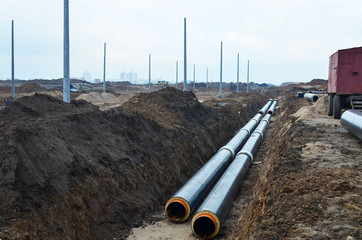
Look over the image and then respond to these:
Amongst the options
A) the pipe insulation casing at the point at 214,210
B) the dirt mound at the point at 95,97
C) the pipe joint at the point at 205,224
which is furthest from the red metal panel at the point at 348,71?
the dirt mound at the point at 95,97

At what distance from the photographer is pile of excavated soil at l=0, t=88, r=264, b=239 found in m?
6.64

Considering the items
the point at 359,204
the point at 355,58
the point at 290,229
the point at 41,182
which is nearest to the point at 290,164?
the point at 359,204

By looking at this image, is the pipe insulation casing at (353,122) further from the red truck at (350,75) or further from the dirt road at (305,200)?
the red truck at (350,75)

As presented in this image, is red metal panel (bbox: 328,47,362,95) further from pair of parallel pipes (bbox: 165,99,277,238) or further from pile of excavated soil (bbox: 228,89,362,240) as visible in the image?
pair of parallel pipes (bbox: 165,99,277,238)

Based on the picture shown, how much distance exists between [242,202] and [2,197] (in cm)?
646

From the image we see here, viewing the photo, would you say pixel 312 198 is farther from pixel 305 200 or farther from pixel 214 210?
pixel 214 210

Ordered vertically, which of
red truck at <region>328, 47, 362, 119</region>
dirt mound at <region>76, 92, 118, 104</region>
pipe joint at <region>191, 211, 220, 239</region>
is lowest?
pipe joint at <region>191, 211, 220, 239</region>

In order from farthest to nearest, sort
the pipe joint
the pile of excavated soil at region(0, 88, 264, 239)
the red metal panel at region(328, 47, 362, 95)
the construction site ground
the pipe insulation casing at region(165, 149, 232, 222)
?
the red metal panel at region(328, 47, 362, 95) < the pipe insulation casing at region(165, 149, 232, 222) < the pipe joint < the pile of excavated soil at region(0, 88, 264, 239) < the construction site ground

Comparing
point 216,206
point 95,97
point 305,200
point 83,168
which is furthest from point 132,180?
point 95,97

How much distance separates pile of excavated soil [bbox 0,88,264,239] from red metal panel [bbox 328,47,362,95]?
672 cm

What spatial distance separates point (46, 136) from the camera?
8344 mm

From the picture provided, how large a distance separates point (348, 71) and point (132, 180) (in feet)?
34.4

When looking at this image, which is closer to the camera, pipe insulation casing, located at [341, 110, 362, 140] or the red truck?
pipe insulation casing, located at [341, 110, 362, 140]

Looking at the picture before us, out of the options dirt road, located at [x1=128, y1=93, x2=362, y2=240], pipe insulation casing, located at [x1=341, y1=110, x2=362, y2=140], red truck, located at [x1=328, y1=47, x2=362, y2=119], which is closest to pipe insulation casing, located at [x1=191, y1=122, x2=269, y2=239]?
dirt road, located at [x1=128, y1=93, x2=362, y2=240]
